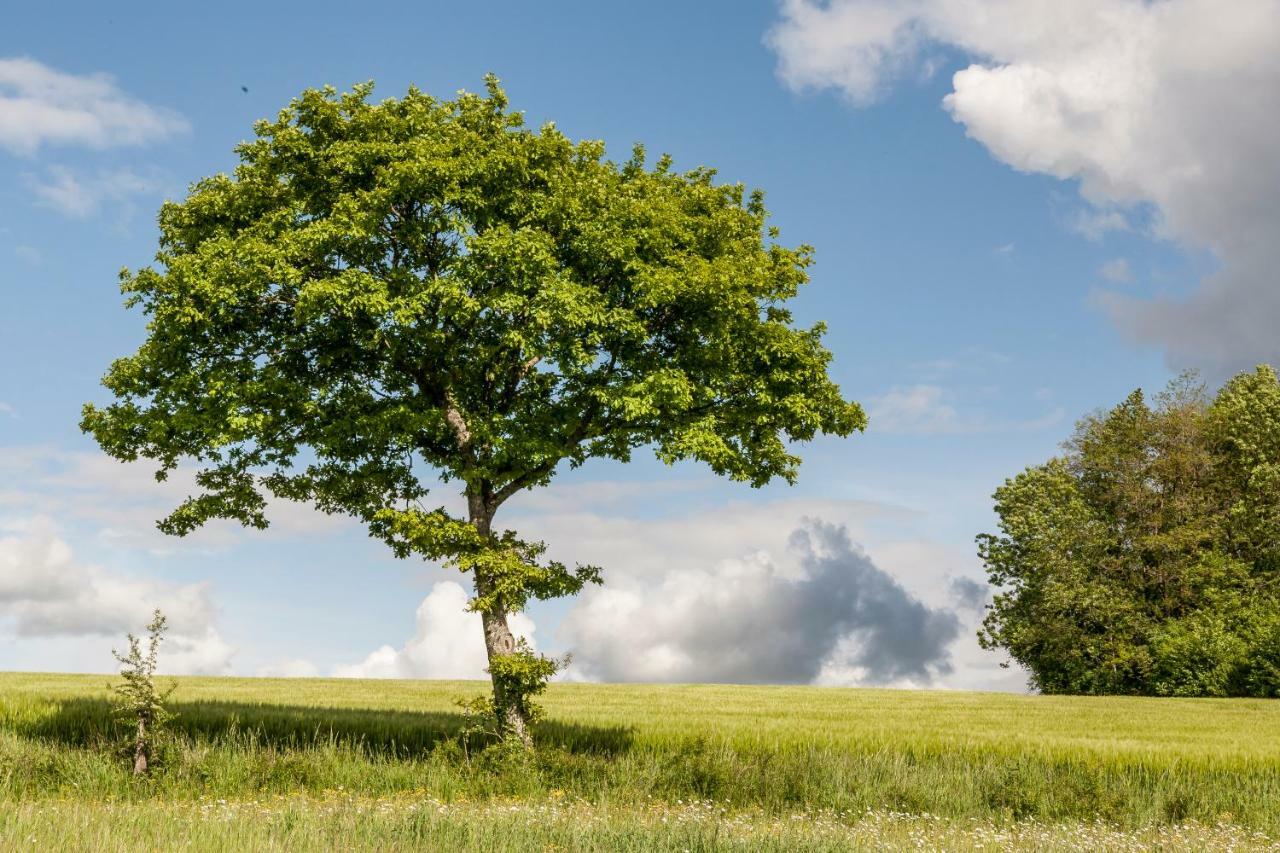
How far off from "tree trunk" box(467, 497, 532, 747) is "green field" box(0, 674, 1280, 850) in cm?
93

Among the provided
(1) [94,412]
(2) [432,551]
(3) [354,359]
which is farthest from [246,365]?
(2) [432,551]

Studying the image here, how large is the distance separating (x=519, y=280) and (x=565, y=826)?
1174 centimetres

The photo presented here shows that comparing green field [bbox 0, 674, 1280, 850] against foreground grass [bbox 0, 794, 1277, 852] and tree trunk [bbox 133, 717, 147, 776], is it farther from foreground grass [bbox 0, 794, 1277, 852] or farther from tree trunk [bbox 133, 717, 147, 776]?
tree trunk [bbox 133, 717, 147, 776]

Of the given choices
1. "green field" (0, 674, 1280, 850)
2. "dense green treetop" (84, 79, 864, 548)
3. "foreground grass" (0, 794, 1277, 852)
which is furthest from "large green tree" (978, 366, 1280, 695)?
"foreground grass" (0, 794, 1277, 852)

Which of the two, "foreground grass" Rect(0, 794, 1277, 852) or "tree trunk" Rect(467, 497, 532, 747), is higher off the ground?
"tree trunk" Rect(467, 497, 532, 747)

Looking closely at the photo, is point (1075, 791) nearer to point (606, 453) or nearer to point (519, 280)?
point (606, 453)

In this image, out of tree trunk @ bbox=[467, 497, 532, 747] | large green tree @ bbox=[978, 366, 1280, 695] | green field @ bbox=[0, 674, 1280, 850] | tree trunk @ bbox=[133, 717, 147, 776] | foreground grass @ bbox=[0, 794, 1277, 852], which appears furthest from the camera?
large green tree @ bbox=[978, 366, 1280, 695]

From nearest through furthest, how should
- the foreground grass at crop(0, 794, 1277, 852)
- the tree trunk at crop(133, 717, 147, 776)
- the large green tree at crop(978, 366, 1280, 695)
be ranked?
the foreground grass at crop(0, 794, 1277, 852) < the tree trunk at crop(133, 717, 147, 776) < the large green tree at crop(978, 366, 1280, 695)

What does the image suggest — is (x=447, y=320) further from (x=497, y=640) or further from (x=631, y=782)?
(x=631, y=782)

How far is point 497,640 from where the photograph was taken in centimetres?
2314

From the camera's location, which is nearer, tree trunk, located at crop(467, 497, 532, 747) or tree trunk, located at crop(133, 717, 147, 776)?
tree trunk, located at crop(133, 717, 147, 776)

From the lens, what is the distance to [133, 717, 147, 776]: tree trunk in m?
20.7

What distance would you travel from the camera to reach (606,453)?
24.4 m

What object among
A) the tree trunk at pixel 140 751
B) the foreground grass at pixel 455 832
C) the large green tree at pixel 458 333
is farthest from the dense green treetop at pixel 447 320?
the foreground grass at pixel 455 832
